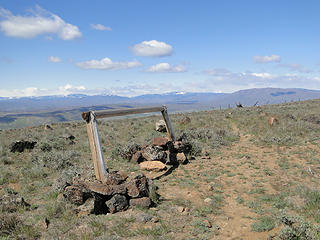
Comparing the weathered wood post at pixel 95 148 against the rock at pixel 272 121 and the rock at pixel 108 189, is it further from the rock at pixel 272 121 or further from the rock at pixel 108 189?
the rock at pixel 272 121

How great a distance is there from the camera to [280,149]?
1375cm

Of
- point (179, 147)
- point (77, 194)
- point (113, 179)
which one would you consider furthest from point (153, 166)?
point (77, 194)

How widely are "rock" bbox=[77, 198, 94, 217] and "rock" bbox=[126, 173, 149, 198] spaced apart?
1171mm

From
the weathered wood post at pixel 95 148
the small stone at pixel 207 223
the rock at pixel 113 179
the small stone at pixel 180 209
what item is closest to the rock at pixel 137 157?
the weathered wood post at pixel 95 148

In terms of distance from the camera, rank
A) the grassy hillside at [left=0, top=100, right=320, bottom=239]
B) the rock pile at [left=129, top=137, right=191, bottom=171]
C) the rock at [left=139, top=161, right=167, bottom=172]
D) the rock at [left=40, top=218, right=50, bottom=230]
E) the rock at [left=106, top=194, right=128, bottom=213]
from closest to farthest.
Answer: the grassy hillside at [left=0, top=100, right=320, bottom=239], the rock at [left=40, top=218, right=50, bottom=230], the rock at [left=106, top=194, right=128, bottom=213], the rock at [left=139, top=161, right=167, bottom=172], the rock pile at [left=129, top=137, right=191, bottom=171]

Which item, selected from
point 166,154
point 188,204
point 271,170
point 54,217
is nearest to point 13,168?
point 54,217

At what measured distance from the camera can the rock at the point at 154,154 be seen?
458 inches

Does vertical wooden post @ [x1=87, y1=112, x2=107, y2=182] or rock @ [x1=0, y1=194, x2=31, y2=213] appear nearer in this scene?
rock @ [x1=0, y1=194, x2=31, y2=213]

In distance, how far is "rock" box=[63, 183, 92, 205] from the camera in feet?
23.2

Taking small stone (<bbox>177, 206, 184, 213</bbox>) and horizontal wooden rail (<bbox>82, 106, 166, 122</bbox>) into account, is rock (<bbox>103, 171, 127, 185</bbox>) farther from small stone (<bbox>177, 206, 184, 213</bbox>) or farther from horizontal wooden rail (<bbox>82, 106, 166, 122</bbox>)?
horizontal wooden rail (<bbox>82, 106, 166, 122</bbox>)

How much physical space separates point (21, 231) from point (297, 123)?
20.2 metres

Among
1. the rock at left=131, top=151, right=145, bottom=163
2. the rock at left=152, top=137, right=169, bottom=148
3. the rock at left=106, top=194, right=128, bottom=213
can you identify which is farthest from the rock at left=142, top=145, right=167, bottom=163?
the rock at left=106, top=194, right=128, bottom=213

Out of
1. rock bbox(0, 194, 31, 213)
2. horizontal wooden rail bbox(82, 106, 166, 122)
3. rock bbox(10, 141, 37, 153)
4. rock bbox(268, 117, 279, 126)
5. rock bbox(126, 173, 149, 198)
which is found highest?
horizontal wooden rail bbox(82, 106, 166, 122)

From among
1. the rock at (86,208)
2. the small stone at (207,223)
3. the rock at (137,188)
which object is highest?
the rock at (137,188)
